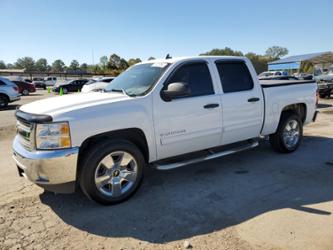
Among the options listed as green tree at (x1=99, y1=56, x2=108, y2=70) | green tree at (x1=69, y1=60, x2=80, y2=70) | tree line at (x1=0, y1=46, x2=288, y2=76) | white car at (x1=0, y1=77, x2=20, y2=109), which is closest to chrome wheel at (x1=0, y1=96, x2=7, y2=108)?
white car at (x1=0, y1=77, x2=20, y2=109)

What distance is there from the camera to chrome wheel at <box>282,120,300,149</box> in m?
5.91

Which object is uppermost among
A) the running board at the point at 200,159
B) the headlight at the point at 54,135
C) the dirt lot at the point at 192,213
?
the headlight at the point at 54,135

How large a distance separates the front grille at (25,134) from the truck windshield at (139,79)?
139 cm

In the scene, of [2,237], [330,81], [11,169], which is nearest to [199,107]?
[2,237]

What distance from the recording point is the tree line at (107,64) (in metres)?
70.1

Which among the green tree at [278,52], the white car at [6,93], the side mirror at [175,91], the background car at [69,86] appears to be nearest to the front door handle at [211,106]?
the side mirror at [175,91]

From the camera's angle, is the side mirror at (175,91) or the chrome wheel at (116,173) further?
the side mirror at (175,91)

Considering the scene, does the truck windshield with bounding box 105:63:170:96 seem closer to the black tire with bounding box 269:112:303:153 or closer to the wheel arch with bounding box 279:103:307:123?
the black tire with bounding box 269:112:303:153

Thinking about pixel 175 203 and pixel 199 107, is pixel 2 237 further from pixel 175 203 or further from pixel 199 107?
pixel 199 107

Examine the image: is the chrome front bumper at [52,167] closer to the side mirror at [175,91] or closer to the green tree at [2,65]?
the side mirror at [175,91]

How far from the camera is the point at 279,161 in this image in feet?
18.2

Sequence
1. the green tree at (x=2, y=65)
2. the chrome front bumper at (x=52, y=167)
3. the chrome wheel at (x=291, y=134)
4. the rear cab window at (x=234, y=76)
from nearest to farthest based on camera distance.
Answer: the chrome front bumper at (x=52, y=167), the rear cab window at (x=234, y=76), the chrome wheel at (x=291, y=134), the green tree at (x=2, y=65)

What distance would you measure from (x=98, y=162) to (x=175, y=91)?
1397 mm

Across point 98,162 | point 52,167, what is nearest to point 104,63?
point 98,162
